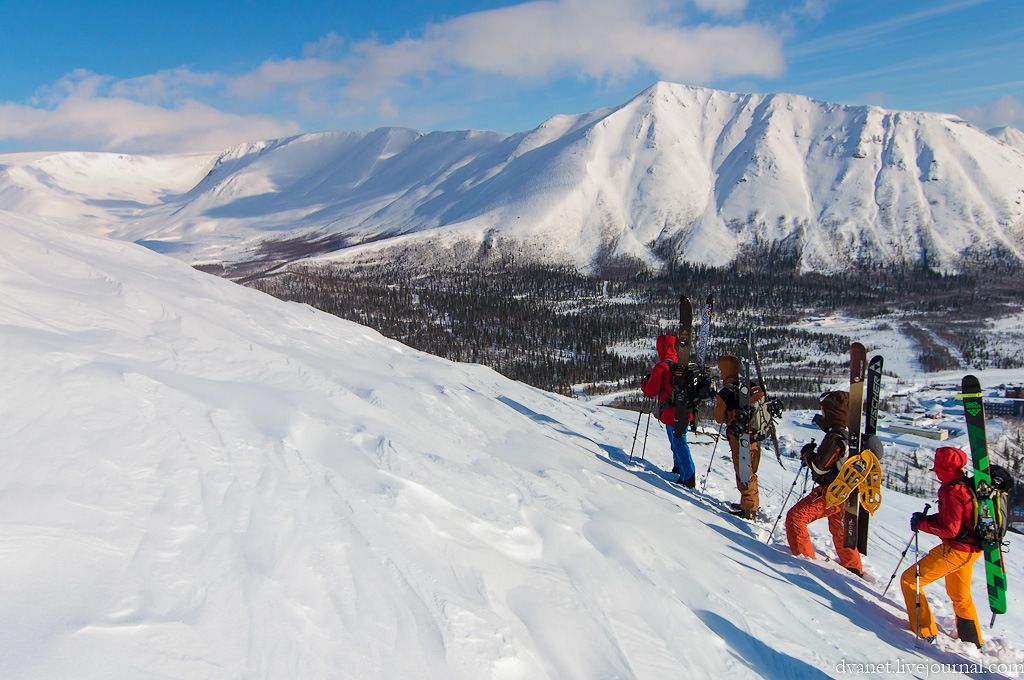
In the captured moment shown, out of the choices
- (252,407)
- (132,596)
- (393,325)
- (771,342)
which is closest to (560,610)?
(132,596)

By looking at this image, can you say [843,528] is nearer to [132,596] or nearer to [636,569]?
[636,569]

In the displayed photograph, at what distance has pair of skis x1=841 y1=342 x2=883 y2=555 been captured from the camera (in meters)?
8.21

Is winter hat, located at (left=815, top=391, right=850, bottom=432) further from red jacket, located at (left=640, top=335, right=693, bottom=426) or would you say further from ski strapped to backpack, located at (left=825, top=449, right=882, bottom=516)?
red jacket, located at (left=640, top=335, right=693, bottom=426)

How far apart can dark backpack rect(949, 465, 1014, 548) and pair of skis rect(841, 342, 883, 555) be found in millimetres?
1517

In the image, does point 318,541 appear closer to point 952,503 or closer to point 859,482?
point 952,503

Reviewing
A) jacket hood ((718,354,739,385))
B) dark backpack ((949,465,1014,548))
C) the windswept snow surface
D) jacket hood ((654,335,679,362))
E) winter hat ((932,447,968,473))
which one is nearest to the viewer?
the windswept snow surface

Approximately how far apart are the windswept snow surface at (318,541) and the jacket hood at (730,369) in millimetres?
2690

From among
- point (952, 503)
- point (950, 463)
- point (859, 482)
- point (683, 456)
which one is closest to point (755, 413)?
point (683, 456)

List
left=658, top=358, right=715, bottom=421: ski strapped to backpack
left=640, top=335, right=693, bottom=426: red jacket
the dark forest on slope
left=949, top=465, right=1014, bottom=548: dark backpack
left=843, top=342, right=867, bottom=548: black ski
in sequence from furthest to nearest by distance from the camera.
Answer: the dark forest on slope → left=640, top=335, right=693, bottom=426: red jacket → left=658, top=358, right=715, bottom=421: ski strapped to backpack → left=843, top=342, right=867, bottom=548: black ski → left=949, top=465, right=1014, bottom=548: dark backpack

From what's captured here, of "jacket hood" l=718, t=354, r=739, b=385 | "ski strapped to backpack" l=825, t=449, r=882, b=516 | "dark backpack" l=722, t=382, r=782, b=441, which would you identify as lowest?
"ski strapped to backpack" l=825, t=449, r=882, b=516

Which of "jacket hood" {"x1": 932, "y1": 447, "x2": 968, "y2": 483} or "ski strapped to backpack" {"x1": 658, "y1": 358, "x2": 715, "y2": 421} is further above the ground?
"ski strapped to backpack" {"x1": 658, "y1": 358, "x2": 715, "y2": 421}

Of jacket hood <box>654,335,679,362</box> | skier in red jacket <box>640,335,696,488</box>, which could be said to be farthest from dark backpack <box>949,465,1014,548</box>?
jacket hood <box>654,335,679,362</box>

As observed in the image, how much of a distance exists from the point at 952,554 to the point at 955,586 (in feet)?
1.33

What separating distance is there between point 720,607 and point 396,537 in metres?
3.69
